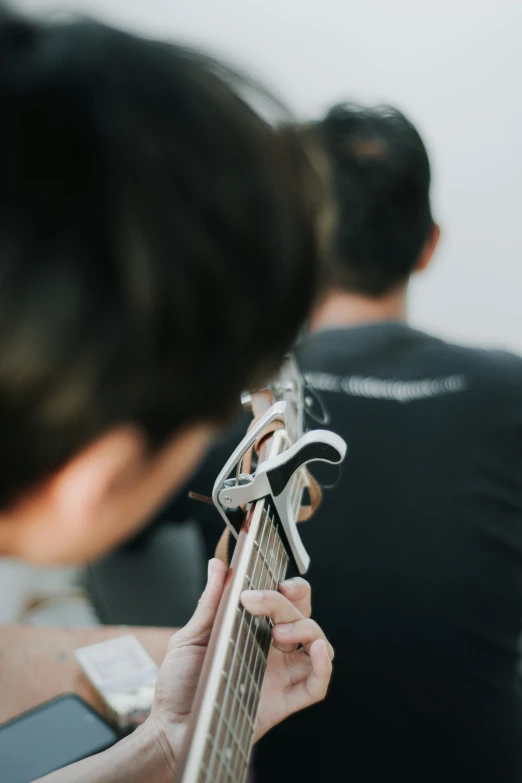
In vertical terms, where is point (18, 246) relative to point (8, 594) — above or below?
above

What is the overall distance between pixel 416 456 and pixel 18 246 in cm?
62

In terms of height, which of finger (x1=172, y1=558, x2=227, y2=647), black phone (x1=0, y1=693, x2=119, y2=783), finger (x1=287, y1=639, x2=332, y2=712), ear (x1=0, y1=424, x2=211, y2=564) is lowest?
black phone (x1=0, y1=693, x2=119, y2=783)

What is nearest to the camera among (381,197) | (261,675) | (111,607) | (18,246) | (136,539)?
(18,246)

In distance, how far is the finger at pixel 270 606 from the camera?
46 cm

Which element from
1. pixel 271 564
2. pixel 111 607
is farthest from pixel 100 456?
pixel 111 607

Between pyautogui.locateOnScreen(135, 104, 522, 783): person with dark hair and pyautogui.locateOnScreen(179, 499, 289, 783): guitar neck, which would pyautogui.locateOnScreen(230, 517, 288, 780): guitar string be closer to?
pyautogui.locateOnScreen(179, 499, 289, 783): guitar neck

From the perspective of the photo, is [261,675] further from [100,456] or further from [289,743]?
[289,743]

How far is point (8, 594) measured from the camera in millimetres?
1722

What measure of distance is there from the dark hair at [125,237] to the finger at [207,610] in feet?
0.85

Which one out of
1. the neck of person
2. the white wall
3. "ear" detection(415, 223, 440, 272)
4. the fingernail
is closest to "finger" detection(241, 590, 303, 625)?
the fingernail

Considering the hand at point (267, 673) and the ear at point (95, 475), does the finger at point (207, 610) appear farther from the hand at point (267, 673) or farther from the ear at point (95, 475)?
the ear at point (95, 475)

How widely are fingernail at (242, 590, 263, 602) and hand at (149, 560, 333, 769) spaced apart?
91mm

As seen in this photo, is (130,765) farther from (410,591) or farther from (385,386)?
(385,386)

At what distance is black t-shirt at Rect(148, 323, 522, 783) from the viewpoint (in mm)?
789
